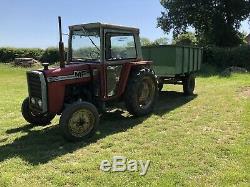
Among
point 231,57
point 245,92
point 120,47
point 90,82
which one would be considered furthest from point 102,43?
point 231,57

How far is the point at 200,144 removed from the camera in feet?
21.7

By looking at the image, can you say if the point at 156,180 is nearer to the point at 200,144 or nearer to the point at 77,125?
the point at 200,144

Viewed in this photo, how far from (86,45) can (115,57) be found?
68cm

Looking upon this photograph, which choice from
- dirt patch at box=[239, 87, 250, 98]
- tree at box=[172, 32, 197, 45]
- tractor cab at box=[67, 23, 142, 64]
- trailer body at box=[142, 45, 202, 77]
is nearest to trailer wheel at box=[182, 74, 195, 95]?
trailer body at box=[142, 45, 202, 77]

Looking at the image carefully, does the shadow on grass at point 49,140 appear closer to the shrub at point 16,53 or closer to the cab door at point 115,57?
the cab door at point 115,57

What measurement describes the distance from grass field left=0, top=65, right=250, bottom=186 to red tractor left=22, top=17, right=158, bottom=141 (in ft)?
1.29

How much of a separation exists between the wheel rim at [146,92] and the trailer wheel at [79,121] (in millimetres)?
2016

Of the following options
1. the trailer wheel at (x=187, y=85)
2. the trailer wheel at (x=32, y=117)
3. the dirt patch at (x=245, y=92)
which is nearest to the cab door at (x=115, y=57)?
the trailer wheel at (x=32, y=117)

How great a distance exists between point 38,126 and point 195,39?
2569 cm

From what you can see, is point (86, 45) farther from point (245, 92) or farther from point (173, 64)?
point (245, 92)

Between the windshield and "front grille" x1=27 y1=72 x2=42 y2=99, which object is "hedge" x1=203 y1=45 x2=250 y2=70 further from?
"front grille" x1=27 y1=72 x2=42 y2=99

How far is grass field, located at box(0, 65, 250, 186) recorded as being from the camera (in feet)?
17.2

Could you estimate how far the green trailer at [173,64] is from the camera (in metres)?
11.2

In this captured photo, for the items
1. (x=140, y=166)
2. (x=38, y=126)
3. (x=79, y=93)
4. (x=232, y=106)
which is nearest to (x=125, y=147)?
(x=140, y=166)
